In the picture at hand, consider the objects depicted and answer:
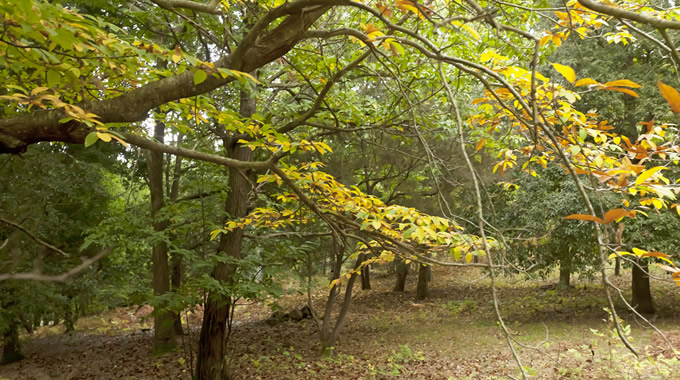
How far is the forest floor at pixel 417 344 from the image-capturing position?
6.39 metres

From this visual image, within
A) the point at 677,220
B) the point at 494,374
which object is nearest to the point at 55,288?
the point at 494,374

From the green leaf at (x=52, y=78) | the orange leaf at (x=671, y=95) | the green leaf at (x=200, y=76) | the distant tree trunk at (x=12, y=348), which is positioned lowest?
the distant tree trunk at (x=12, y=348)

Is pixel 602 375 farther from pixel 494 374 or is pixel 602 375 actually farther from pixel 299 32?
pixel 299 32

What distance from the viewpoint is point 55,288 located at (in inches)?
322

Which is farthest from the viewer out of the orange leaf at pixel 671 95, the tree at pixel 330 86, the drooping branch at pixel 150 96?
the drooping branch at pixel 150 96

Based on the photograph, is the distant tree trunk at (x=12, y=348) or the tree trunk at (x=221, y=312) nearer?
the tree trunk at (x=221, y=312)

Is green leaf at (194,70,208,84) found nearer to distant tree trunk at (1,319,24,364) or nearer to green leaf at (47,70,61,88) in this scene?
green leaf at (47,70,61,88)

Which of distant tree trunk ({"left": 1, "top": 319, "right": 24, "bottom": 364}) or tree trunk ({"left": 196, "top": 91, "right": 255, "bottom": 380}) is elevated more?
tree trunk ({"left": 196, "top": 91, "right": 255, "bottom": 380})

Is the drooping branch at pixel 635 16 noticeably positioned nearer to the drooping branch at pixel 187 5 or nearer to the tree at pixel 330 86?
the tree at pixel 330 86

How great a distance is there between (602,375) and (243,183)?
5542 millimetres

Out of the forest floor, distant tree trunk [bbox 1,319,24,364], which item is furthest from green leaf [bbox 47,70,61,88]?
distant tree trunk [bbox 1,319,24,364]

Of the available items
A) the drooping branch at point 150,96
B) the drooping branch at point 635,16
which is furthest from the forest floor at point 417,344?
the drooping branch at point 635,16

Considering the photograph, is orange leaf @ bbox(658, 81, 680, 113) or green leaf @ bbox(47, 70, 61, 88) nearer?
orange leaf @ bbox(658, 81, 680, 113)

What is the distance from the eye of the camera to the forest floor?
21.0ft
